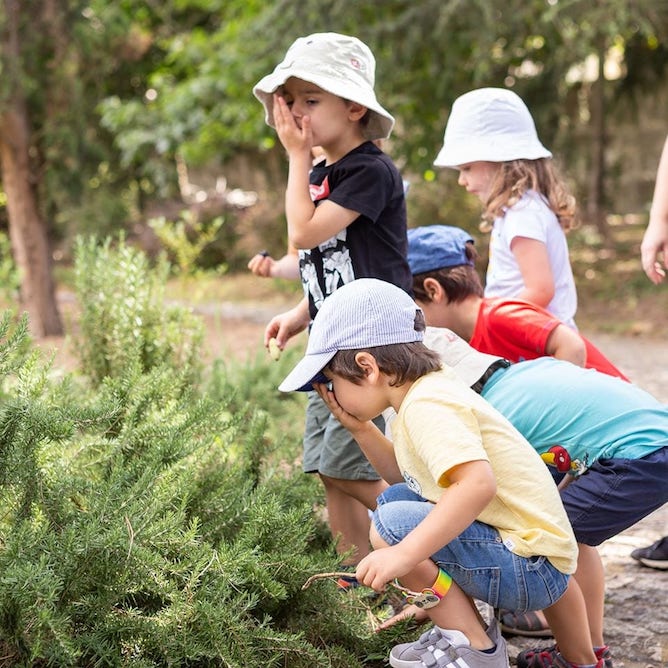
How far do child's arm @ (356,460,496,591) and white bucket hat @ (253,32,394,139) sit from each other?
48.9 inches

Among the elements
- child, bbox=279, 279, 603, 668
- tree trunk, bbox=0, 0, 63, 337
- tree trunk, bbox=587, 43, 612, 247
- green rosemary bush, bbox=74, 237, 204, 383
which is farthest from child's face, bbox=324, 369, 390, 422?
tree trunk, bbox=587, 43, 612, 247

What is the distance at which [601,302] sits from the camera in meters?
11.6

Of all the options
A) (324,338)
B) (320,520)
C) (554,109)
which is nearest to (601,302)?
(554,109)

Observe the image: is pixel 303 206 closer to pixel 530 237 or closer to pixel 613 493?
pixel 530 237

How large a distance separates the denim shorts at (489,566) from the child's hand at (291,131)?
109cm

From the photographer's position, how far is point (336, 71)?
2.76 metres

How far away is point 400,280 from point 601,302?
9.30 m

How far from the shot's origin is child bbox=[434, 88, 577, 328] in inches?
127

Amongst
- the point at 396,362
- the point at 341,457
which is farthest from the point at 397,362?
the point at 341,457

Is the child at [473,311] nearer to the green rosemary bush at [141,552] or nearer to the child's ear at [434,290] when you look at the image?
the child's ear at [434,290]

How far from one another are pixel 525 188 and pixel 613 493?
1320 mm

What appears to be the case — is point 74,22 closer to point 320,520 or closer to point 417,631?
point 320,520

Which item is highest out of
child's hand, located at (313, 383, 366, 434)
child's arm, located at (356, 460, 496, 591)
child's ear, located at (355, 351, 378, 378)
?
child's ear, located at (355, 351, 378, 378)

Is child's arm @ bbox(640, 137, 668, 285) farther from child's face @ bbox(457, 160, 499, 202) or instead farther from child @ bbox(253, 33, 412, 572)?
child @ bbox(253, 33, 412, 572)
